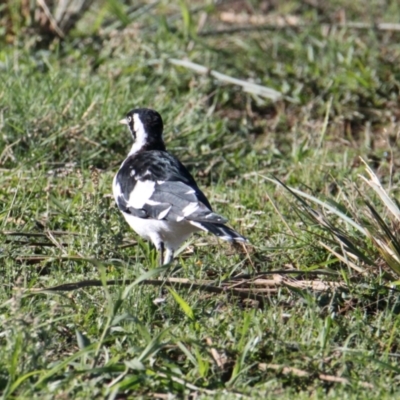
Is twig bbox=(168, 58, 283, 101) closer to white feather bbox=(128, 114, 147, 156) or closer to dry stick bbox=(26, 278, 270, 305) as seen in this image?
white feather bbox=(128, 114, 147, 156)

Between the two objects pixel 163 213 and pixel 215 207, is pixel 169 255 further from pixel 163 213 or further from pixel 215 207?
pixel 215 207

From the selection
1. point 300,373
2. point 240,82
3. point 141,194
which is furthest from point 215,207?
point 300,373

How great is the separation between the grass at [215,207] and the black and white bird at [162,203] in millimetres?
164

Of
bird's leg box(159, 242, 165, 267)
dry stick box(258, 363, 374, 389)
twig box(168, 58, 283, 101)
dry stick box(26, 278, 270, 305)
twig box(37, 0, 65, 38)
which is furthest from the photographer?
twig box(37, 0, 65, 38)

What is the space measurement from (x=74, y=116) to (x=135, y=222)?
1782 millimetres

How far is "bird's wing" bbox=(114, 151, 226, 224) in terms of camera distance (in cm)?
503

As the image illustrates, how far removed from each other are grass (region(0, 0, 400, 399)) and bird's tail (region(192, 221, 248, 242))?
0.27 meters

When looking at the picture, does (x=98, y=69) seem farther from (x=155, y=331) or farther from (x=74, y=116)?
(x=155, y=331)

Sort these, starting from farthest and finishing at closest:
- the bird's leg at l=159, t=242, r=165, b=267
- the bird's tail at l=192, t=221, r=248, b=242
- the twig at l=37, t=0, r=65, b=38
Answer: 1. the twig at l=37, t=0, r=65, b=38
2. the bird's leg at l=159, t=242, r=165, b=267
3. the bird's tail at l=192, t=221, r=248, b=242

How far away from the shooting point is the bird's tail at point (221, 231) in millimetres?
4668

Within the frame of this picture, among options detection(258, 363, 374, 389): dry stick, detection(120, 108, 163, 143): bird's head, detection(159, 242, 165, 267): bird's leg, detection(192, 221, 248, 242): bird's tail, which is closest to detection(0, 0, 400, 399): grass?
detection(258, 363, 374, 389): dry stick

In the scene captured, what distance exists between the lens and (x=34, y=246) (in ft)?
18.0

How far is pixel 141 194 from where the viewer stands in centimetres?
538

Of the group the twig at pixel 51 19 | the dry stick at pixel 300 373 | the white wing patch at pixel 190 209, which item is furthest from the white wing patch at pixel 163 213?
the twig at pixel 51 19
